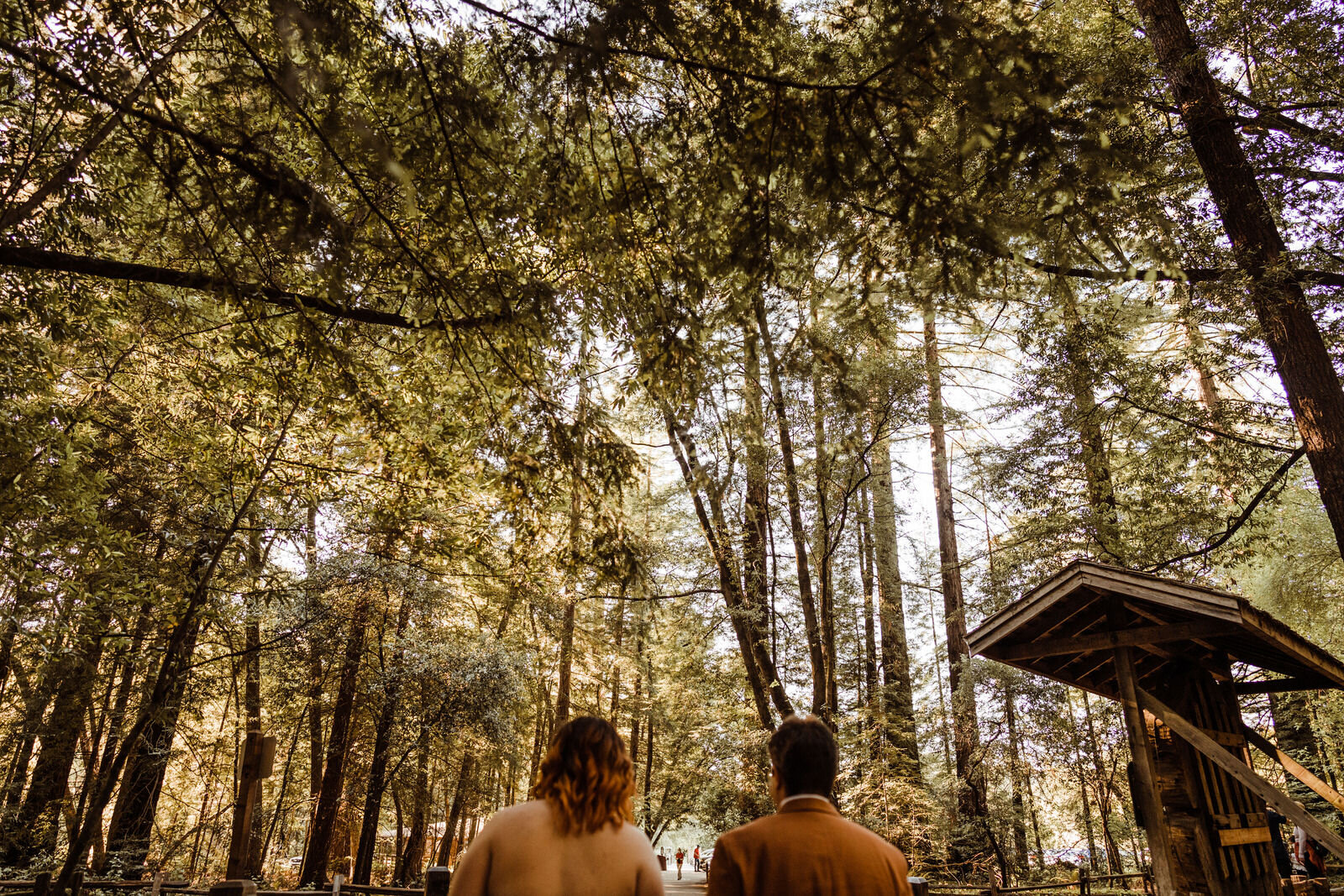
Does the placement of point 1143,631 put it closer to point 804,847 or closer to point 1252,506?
point 1252,506

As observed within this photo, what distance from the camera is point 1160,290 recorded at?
7.20m

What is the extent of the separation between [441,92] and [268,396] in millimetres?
5473

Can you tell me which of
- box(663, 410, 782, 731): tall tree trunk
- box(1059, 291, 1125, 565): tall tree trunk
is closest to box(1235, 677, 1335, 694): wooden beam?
box(1059, 291, 1125, 565): tall tree trunk

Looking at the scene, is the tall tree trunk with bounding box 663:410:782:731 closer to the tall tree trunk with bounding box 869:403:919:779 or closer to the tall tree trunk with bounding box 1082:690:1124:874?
the tall tree trunk with bounding box 869:403:919:779

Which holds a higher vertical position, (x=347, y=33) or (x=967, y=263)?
(x=347, y=33)

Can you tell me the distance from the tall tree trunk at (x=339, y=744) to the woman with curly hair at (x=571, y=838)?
11.6 metres

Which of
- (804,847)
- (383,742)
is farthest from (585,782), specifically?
(383,742)

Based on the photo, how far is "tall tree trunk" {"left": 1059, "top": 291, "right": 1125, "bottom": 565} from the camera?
8.58m

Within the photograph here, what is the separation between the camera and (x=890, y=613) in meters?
15.2

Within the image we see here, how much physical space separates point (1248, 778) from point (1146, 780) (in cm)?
70

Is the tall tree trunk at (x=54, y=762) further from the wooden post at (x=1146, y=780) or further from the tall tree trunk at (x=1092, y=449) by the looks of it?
the tall tree trunk at (x=1092, y=449)

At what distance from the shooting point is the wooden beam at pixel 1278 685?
21.0ft

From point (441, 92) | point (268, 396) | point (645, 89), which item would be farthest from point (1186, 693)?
point (268, 396)

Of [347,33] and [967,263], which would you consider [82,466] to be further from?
[967,263]
